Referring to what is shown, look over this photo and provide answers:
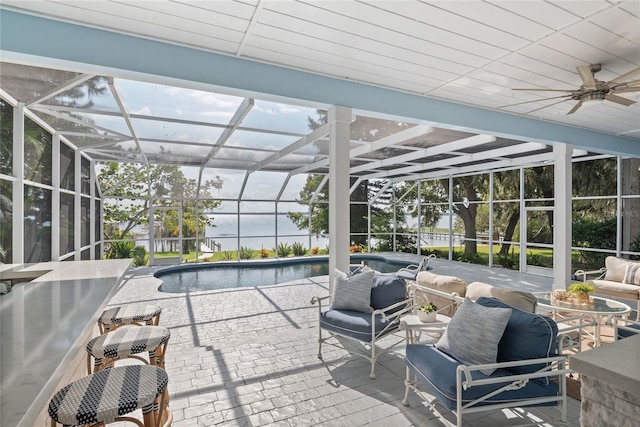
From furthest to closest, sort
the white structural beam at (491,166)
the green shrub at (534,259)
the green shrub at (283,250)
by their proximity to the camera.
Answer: the green shrub at (283,250)
the green shrub at (534,259)
the white structural beam at (491,166)

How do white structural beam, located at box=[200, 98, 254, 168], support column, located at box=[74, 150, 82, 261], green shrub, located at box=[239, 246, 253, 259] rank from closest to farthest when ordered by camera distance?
white structural beam, located at box=[200, 98, 254, 168]
support column, located at box=[74, 150, 82, 261]
green shrub, located at box=[239, 246, 253, 259]

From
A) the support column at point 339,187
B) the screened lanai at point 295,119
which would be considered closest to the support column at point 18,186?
the screened lanai at point 295,119

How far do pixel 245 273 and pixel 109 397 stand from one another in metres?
Result: 9.29

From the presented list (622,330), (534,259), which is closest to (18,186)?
(622,330)

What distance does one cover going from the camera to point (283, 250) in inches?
516

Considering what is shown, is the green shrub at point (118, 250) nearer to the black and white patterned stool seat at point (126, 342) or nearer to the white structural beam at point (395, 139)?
the white structural beam at point (395, 139)

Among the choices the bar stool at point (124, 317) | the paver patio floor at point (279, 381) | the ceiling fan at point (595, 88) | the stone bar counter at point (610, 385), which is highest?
the ceiling fan at point (595, 88)

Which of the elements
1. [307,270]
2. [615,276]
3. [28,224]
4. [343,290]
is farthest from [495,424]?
[307,270]

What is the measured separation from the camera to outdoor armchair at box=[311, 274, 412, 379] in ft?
10.9

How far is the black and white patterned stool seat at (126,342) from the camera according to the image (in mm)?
2035

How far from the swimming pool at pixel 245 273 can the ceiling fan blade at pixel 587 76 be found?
24.7 feet

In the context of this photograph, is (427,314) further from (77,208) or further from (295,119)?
(77,208)

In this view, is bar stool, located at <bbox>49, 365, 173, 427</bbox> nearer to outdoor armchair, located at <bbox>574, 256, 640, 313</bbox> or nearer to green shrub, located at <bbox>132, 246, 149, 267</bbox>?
outdoor armchair, located at <bbox>574, 256, 640, 313</bbox>

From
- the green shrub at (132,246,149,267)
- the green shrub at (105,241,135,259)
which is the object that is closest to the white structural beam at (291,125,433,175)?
the green shrub at (132,246,149,267)
